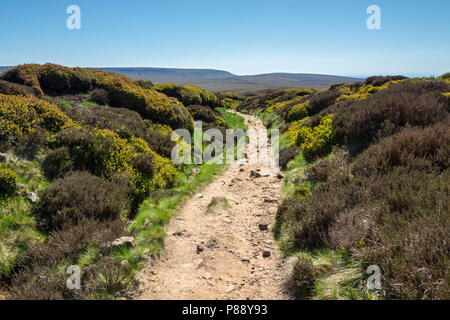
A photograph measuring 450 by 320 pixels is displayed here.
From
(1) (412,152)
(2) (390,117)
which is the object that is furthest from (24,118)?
(2) (390,117)

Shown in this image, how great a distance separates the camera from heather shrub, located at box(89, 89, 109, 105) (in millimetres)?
14676

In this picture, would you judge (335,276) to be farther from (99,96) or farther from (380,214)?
(99,96)

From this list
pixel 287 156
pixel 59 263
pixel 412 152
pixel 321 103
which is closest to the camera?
pixel 59 263

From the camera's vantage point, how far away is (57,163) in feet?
23.3

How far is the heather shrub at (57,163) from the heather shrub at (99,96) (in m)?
8.45

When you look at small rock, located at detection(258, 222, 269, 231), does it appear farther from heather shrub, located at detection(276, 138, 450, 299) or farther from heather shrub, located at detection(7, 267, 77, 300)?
heather shrub, located at detection(7, 267, 77, 300)

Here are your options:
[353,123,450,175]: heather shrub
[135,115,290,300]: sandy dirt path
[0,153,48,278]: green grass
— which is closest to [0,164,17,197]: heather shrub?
[0,153,48,278]: green grass

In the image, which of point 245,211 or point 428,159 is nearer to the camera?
point 428,159

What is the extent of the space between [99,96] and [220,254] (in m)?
13.5
